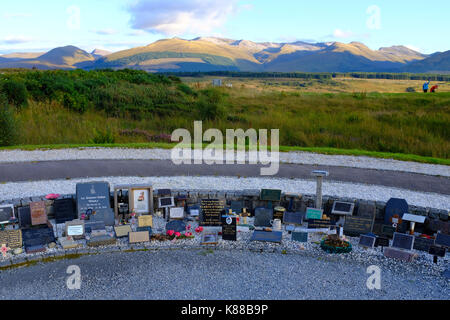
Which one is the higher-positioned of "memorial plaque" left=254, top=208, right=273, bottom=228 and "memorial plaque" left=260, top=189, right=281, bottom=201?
"memorial plaque" left=260, top=189, right=281, bottom=201

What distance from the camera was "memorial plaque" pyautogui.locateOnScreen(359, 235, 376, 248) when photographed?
8.07m

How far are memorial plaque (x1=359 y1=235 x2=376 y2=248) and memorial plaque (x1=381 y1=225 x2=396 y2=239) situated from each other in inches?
23.3

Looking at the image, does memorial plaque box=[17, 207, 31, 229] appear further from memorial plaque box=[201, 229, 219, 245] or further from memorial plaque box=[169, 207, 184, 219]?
memorial plaque box=[201, 229, 219, 245]

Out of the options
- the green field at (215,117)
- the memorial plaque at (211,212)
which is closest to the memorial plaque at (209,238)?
the memorial plaque at (211,212)

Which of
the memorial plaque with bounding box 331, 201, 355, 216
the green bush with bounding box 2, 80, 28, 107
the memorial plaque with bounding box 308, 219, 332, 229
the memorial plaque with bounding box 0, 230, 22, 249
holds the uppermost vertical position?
the green bush with bounding box 2, 80, 28, 107

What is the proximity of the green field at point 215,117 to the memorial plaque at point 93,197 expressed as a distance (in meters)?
8.93

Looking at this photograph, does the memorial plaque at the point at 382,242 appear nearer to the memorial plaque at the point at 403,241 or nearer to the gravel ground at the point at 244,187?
the memorial plaque at the point at 403,241

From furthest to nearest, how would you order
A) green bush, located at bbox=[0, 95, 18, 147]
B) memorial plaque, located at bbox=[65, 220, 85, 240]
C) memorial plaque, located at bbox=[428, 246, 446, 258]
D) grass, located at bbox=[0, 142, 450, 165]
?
1. green bush, located at bbox=[0, 95, 18, 147]
2. grass, located at bbox=[0, 142, 450, 165]
3. memorial plaque, located at bbox=[65, 220, 85, 240]
4. memorial plaque, located at bbox=[428, 246, 446, 258]

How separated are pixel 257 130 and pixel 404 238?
46.1 feet

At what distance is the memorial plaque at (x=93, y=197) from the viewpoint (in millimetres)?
9023

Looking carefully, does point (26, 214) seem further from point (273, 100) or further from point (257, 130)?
point (273, 100)

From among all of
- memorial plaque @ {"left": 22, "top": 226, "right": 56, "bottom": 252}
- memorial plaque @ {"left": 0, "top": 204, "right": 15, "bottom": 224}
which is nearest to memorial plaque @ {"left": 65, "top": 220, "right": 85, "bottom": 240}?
memorial plaque @ {"left": 22, "top": 226, "right": 56, "bottom": 252}

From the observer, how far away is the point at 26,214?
886cm

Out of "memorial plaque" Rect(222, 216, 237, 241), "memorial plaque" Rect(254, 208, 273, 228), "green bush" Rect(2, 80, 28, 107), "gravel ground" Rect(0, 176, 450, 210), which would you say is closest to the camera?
"memorial plaque" Rect(222, 216, 237, 241)
